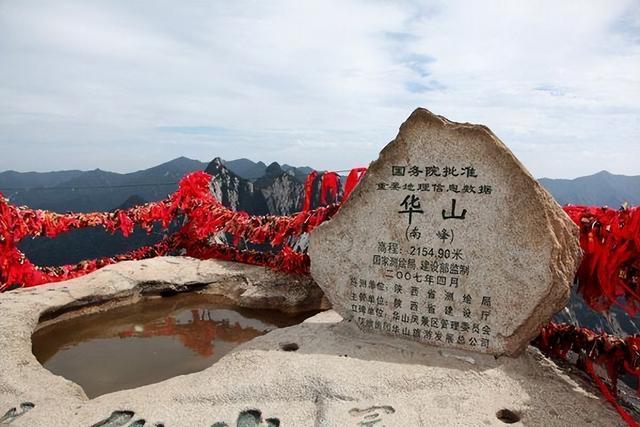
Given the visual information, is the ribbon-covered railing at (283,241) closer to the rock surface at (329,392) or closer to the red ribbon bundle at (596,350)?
the red ribbon bundle at (596,350)

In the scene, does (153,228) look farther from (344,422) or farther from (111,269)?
(344,422)

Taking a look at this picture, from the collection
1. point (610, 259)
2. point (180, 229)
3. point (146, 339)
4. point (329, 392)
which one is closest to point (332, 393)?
point (329, 392)

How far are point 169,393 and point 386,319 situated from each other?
2.08 m

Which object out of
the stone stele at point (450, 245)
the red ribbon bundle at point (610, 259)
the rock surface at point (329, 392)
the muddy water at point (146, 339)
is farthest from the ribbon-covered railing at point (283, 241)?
the muddy water at point (146, 339)

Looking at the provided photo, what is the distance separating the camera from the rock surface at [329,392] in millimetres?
3338

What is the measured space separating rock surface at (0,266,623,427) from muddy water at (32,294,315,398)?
1.97ft

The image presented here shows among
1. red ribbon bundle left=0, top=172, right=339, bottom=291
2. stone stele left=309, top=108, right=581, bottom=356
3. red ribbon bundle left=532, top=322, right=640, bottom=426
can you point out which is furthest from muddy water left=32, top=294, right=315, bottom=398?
red ribbon bundle left=532, top=322, right=640, bottom=426

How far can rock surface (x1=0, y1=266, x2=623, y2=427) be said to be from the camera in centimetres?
334

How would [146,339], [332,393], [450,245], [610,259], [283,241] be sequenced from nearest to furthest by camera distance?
[332,393] → [610,259] → [450,245] → [146,339] → [283,241]

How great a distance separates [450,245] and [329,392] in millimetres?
1693

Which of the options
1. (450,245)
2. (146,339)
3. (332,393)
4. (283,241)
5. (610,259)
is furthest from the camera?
(283,241)

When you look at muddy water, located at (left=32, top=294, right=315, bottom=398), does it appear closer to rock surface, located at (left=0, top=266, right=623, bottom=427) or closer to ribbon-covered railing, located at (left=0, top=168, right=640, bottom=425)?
rock surface, located at (left=0, top=266, right=623, bottom=427)

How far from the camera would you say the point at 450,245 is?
4.20 metres

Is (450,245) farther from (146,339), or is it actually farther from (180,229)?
(180,229)
